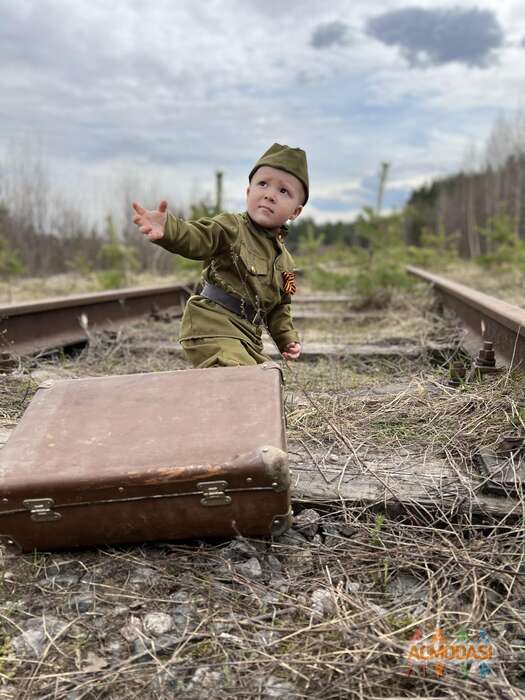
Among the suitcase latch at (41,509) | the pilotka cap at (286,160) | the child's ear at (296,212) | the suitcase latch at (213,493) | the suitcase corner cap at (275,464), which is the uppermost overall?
the pilotka cap at (286,160)

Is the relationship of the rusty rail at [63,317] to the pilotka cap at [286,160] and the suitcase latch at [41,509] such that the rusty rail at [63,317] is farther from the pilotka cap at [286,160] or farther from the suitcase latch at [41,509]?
the suitcase latch at [41,509]

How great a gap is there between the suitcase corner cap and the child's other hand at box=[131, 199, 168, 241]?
937 millimetres

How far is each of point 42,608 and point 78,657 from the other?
8.5 inches

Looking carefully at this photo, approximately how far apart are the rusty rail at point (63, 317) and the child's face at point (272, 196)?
5.48 feet

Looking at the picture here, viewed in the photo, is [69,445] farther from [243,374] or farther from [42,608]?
[243,374]

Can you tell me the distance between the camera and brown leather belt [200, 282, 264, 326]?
260 cm

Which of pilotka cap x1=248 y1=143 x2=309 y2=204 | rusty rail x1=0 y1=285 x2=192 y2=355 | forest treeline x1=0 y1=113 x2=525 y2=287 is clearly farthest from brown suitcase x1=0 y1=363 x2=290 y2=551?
forest treeline x1=0 y1=113 x2=525 y2=287

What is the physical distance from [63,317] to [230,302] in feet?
7.54

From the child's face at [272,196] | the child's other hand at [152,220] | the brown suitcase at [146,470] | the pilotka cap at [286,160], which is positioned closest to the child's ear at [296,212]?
the child's face at [272,196]

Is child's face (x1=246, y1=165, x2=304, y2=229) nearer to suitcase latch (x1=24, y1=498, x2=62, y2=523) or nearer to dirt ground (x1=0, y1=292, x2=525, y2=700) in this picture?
dirt ground (x1=0, y1=292, x2=525, y2=700)

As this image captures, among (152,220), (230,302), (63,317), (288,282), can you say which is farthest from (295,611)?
(63,317)

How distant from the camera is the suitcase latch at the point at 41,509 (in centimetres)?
153

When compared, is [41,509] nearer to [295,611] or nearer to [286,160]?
[295,611]

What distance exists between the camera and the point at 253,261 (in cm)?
258
